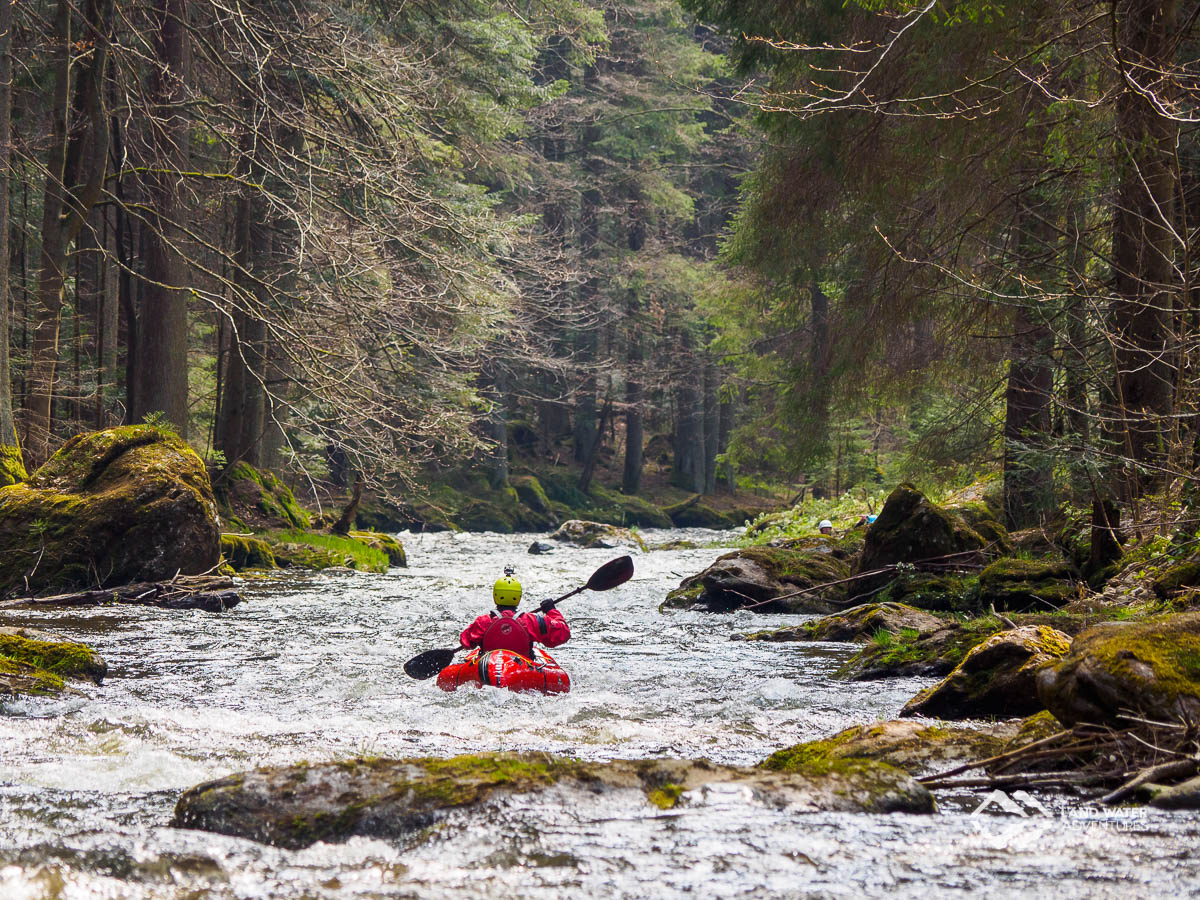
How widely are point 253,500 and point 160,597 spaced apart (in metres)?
5.49

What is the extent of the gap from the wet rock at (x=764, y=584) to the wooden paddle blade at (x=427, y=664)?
178 inches

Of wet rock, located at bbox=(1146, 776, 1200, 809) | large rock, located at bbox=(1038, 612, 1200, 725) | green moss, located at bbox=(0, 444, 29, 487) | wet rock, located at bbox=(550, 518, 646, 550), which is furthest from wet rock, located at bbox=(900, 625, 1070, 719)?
wet rock, located at bbox=(550, 518, 646, 550)

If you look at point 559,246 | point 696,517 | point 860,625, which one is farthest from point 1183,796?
point 696,517

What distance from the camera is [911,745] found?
13.9 feet

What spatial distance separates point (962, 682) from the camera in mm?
5227

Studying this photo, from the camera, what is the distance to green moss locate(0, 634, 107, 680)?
583 centimetres

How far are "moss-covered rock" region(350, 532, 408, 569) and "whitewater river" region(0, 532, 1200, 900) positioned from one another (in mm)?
5959

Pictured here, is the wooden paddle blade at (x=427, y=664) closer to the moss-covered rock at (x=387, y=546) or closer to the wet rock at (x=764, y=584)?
the wet rock at (x=764, y=584)

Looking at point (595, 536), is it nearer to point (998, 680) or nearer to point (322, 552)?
point (322, 552)

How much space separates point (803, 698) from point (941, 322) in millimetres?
5307

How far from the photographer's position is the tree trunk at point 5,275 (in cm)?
1054

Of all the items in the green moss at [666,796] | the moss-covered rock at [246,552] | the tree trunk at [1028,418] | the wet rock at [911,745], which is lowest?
the moss-covered rock at [246,552]

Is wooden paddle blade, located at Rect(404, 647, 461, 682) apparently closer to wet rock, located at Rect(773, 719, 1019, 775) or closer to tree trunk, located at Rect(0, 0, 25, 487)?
wet rock, located at Rect(773, 719, 1019, 775)
